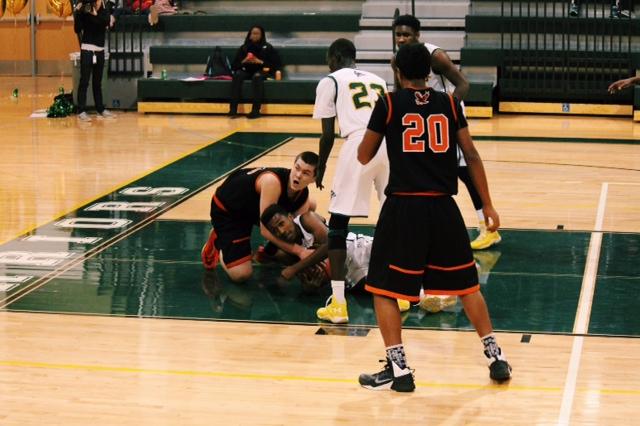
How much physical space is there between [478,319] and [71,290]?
305 centimetres

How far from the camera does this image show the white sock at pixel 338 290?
7.01 metres

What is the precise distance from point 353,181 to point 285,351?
126 centimetres

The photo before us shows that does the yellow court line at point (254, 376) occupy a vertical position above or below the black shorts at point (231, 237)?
below

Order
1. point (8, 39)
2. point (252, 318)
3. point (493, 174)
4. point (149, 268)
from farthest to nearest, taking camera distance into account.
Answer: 1. point (8, 39)
2. point (493, 174)
3. point (149, 268)
4. point (252, 318)

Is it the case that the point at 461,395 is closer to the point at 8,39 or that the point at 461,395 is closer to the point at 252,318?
the point at 252,318

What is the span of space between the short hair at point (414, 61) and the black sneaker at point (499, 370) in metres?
1.43

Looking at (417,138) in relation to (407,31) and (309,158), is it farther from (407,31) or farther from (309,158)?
(407,31)

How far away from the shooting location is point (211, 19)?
61.9ft

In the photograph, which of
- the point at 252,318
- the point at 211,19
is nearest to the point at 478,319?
the point at 252,318

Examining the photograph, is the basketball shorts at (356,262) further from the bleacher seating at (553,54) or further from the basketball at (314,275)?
the bleacher seating at (553,54)

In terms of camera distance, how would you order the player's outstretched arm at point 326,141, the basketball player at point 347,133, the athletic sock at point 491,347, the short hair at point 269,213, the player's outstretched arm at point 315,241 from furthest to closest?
the short hair at point 269,213, the player's outstretched arm at point 315,241, the player's outstretched arm at point 326,141, the basketball player at point 347,133, the athletic sock at point 491,347

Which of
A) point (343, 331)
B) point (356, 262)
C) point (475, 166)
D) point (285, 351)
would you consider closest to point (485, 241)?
point (356, 262)

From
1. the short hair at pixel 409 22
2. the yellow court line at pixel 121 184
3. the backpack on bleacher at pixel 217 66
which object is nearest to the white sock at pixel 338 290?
the short hair at pixel 409 22

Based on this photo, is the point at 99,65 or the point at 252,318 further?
the point at 99,65
